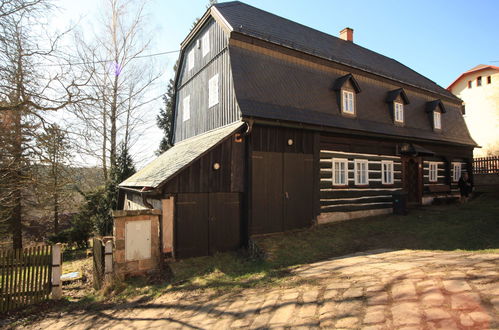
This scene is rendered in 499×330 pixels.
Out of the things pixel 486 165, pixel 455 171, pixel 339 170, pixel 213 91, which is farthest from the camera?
pixel 486 165

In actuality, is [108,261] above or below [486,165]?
below

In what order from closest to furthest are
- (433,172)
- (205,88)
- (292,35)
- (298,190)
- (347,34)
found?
(298,190) < (205,88) < (292,35) < (433,172) < (347,34)

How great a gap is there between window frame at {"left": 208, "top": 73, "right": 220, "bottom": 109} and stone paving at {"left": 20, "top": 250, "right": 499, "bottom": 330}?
7590mm

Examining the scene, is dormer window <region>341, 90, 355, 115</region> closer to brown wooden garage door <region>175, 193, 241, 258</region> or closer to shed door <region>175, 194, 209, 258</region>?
brown wooden garage door <region>175, 193, 241, 258</region>

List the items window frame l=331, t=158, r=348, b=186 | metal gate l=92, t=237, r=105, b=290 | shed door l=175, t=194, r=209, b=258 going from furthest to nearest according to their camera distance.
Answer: window frame l=331, t=158, r=348, b=186 < shed door l=175, t=194, r=209, b=258 < metal gate l=92, t=237, r=105, b=290

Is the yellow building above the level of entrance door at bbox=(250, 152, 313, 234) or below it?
above

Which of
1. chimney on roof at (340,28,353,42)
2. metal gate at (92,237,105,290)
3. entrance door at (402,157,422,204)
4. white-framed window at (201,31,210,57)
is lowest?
metal gate at (92,237,105,290)

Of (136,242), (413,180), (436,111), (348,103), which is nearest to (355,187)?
(348,103)

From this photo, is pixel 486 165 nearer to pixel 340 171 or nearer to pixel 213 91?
pixel 340 171

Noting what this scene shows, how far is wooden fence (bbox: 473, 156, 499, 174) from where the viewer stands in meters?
21.4

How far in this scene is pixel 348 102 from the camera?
12391 millimetres

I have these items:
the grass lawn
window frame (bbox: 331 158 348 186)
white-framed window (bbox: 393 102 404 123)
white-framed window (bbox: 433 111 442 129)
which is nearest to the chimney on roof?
white-framed window (bbox: 393 102 404 123)

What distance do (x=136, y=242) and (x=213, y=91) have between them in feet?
22.3

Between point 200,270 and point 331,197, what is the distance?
20.7 ft
